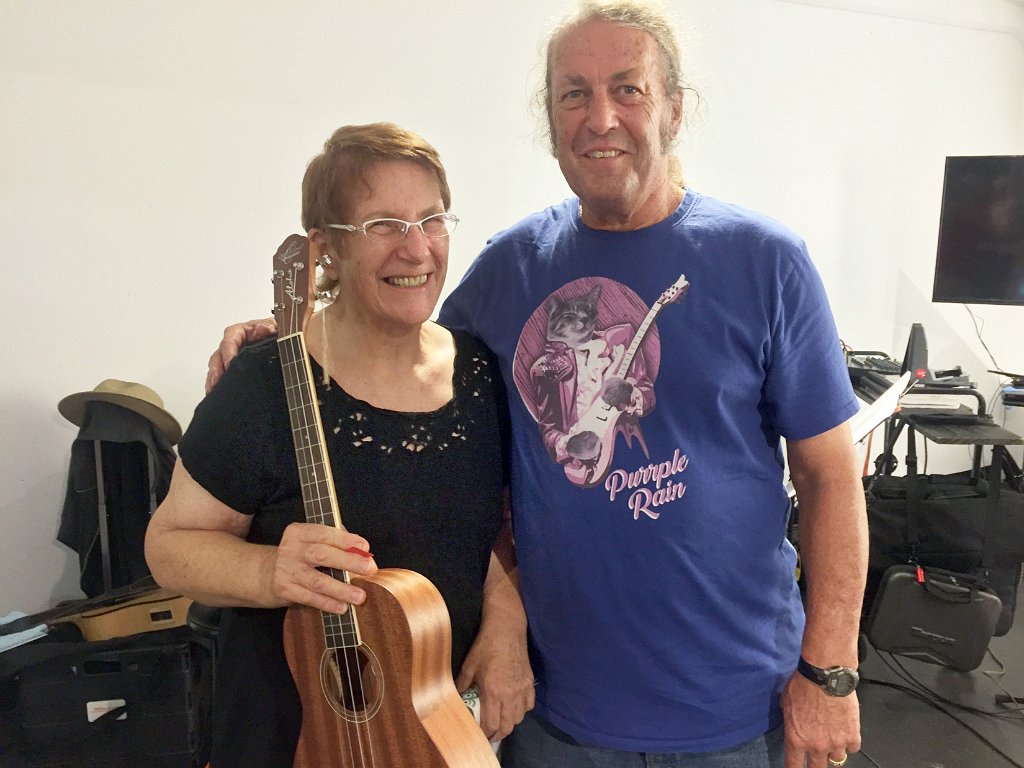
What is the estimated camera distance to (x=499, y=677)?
1136 mm

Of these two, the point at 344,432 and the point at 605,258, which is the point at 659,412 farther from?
the point at 344,432

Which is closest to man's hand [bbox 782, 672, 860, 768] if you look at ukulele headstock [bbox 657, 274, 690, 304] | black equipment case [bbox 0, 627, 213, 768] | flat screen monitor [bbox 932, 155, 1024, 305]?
ukulele headstock [bbox 657, 274, 690, 304]

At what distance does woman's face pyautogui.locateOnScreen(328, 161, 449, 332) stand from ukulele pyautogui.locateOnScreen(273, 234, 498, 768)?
0.07m

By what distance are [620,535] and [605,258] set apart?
40cm

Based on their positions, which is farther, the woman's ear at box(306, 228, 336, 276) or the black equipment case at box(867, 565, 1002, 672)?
the black equipment case at box(867, 565, 1002, 672)

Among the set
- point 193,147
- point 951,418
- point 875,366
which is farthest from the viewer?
point 875,366

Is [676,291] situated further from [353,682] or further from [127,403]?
[127,403]

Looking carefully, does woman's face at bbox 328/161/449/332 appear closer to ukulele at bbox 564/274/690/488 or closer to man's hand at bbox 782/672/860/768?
ukulele at bbox 564/274/690/488

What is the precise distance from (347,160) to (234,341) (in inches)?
13.1

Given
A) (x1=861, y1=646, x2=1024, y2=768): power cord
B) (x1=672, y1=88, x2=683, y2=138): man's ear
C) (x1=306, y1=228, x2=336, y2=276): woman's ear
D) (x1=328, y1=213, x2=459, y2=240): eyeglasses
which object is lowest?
(x1=861, y1=646, x2=1024, y2=768): power cord

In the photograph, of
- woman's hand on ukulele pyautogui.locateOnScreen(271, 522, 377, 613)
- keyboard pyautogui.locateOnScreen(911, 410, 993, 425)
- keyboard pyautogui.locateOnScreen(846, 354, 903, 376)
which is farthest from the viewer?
keyboard pyautogui.locateOnScreen(846, 354, 903, 376)

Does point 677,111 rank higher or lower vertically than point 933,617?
higher

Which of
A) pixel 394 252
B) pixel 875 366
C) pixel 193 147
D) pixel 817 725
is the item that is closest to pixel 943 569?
pixel 875 366

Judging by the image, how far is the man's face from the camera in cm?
110
